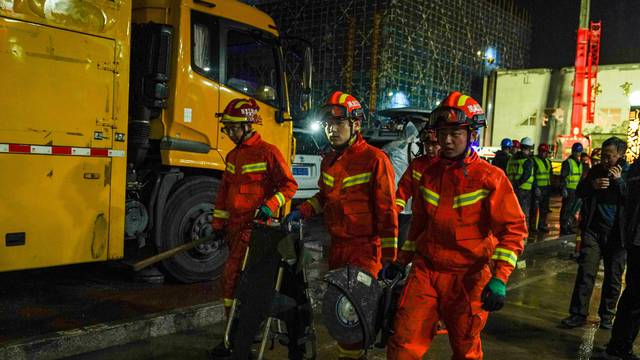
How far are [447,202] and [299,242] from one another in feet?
3.50

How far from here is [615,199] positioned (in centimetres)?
534

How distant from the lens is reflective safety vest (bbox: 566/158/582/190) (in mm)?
12117

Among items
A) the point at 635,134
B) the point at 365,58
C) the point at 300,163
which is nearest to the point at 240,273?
the point at 300,163

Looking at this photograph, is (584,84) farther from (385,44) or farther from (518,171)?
(518,171)

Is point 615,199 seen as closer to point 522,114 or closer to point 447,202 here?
point 447,202

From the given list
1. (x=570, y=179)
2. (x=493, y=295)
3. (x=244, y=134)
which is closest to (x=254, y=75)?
(x=244, y=134)

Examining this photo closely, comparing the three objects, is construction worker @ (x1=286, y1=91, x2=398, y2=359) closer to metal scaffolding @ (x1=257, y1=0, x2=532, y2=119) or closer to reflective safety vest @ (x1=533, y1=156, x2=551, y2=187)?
reflective safety vest @ (x1=533, y1=156, x2=551, y2=187)

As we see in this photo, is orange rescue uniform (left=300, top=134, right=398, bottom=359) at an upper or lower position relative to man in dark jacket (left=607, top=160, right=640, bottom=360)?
upper

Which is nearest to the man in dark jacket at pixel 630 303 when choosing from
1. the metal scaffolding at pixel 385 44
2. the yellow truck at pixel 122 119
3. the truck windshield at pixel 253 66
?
the yellow truck at pixel 122 119

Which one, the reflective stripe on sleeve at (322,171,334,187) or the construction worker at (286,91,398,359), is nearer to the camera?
the construction worker at (286,91,398,359)

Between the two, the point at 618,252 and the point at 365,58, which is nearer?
the point at 618,252

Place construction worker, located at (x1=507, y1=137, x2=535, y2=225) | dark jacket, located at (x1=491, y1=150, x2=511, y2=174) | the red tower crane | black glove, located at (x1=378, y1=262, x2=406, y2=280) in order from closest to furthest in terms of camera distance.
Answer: black glove, located at (x1=378, y1=262, x2=406, y2=280)
construction worker, located at (x1=507, y1=137, x2=535, y2=225)
dark jacket, located at (x1=491, y1=150, x2=511, y2=174)
the red tower crane

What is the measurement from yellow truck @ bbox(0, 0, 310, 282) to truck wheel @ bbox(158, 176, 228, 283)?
13 millimetres

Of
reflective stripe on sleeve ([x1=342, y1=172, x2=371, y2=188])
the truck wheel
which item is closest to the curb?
the truck wheel
